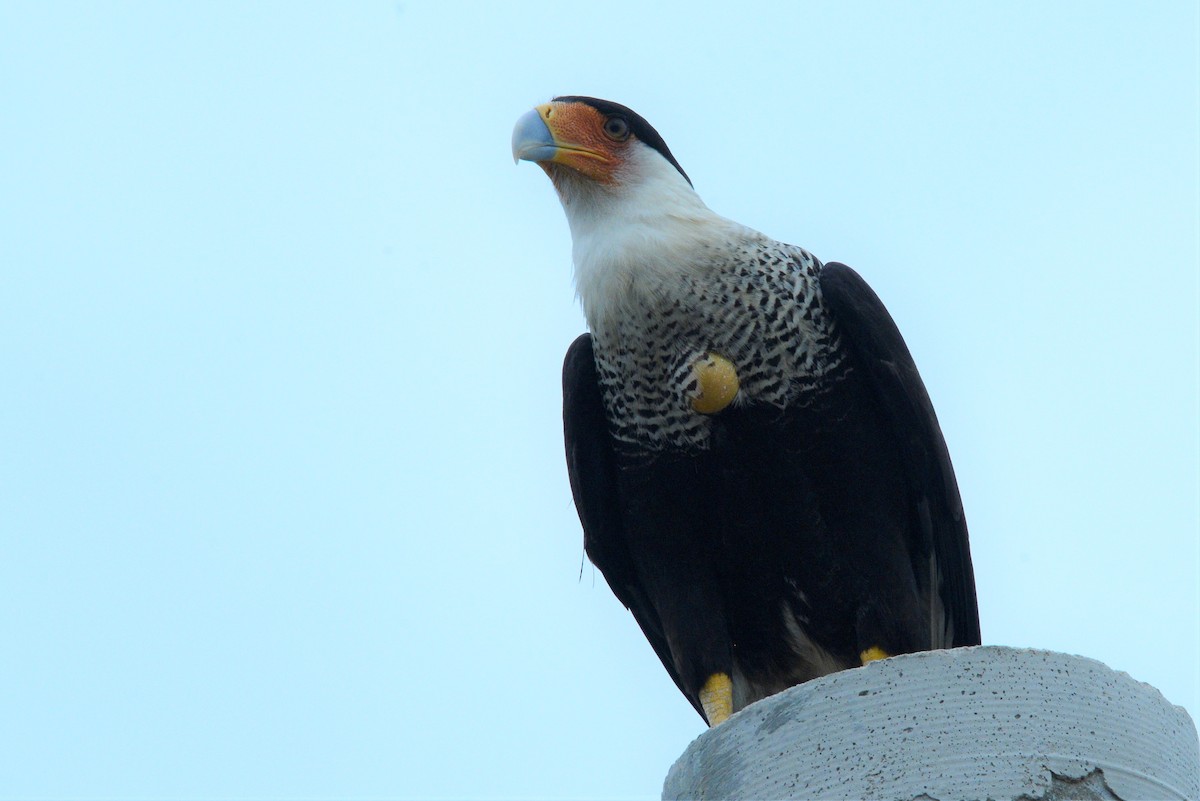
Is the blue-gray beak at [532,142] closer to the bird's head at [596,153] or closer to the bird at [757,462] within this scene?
the bird's head at [596,153]

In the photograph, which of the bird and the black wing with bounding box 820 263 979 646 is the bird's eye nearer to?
the bird

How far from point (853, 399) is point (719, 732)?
1.60 meters

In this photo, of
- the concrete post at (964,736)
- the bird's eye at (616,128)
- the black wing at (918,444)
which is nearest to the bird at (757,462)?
the black wing at (918,444)

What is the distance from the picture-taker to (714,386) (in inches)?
176

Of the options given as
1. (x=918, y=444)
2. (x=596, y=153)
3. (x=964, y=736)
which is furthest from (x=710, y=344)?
(x=964, y=736)

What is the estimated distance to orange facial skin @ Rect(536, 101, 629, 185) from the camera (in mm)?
5105

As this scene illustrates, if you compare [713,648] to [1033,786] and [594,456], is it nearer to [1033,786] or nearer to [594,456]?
[594,456]

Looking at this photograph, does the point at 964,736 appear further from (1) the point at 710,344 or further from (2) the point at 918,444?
(1) the point at 710,344

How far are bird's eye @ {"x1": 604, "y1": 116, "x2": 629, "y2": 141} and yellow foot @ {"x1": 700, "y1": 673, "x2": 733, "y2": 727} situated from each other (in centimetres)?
197

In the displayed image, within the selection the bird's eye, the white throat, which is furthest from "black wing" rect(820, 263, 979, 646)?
the bird's eye

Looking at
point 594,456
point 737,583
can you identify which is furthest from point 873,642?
point 594,456

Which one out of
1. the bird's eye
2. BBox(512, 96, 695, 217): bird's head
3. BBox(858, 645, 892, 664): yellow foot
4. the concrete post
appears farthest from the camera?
the bird's eye

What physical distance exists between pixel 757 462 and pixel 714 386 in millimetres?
270

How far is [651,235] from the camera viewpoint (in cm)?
483
